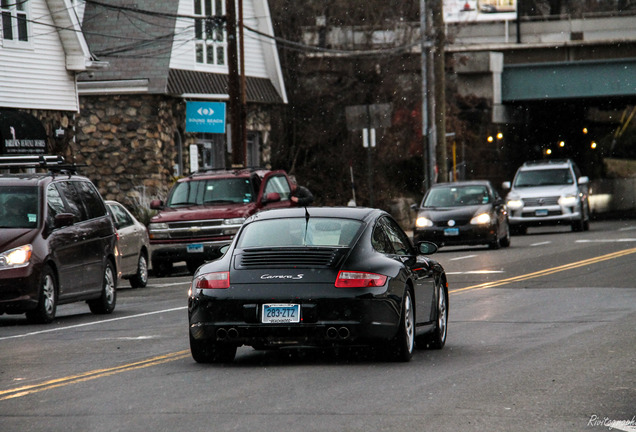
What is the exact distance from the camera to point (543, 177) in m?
37.1

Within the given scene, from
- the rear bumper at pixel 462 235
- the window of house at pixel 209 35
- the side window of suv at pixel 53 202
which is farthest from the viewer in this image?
the window of house at pixel 209 35

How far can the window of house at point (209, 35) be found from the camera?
4012 centimetres

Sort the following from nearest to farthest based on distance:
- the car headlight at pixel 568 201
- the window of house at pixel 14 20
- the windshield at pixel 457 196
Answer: the windshield at pixel 457 196
the window of house at pixel 14 20
the car headlight at pixel 568 201

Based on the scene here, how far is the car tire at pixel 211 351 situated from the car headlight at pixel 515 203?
26.1 meters

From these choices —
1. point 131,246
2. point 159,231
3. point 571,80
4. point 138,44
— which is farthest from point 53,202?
point 571,80

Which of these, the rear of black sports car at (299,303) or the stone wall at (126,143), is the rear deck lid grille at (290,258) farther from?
the stone wall at (126,143)

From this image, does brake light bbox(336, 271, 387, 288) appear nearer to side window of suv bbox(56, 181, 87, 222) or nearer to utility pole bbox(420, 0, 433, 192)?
side window of suv bbox(56, 181, 87, 222)

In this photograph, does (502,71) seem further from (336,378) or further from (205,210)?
(336,378)

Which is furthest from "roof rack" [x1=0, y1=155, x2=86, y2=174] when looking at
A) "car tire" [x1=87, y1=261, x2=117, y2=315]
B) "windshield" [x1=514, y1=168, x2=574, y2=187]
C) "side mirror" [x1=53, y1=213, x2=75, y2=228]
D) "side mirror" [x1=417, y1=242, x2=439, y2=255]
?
"windshield" [x1=514, y1=168, x2=574, y2=187]

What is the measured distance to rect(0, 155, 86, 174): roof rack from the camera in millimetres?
16734

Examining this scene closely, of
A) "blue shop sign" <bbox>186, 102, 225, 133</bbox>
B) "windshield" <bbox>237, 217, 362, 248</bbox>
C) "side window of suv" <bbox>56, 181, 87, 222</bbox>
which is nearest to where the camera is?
"windshield" <bbox>237, 217, 362, 248</bbox>

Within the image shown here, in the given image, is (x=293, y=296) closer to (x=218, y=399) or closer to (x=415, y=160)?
(x=218, y=399)

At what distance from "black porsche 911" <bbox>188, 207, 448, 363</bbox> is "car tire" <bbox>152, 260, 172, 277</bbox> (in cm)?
1452

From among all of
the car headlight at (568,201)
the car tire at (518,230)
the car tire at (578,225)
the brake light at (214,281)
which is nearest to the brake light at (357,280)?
the brake light at (214,281)
